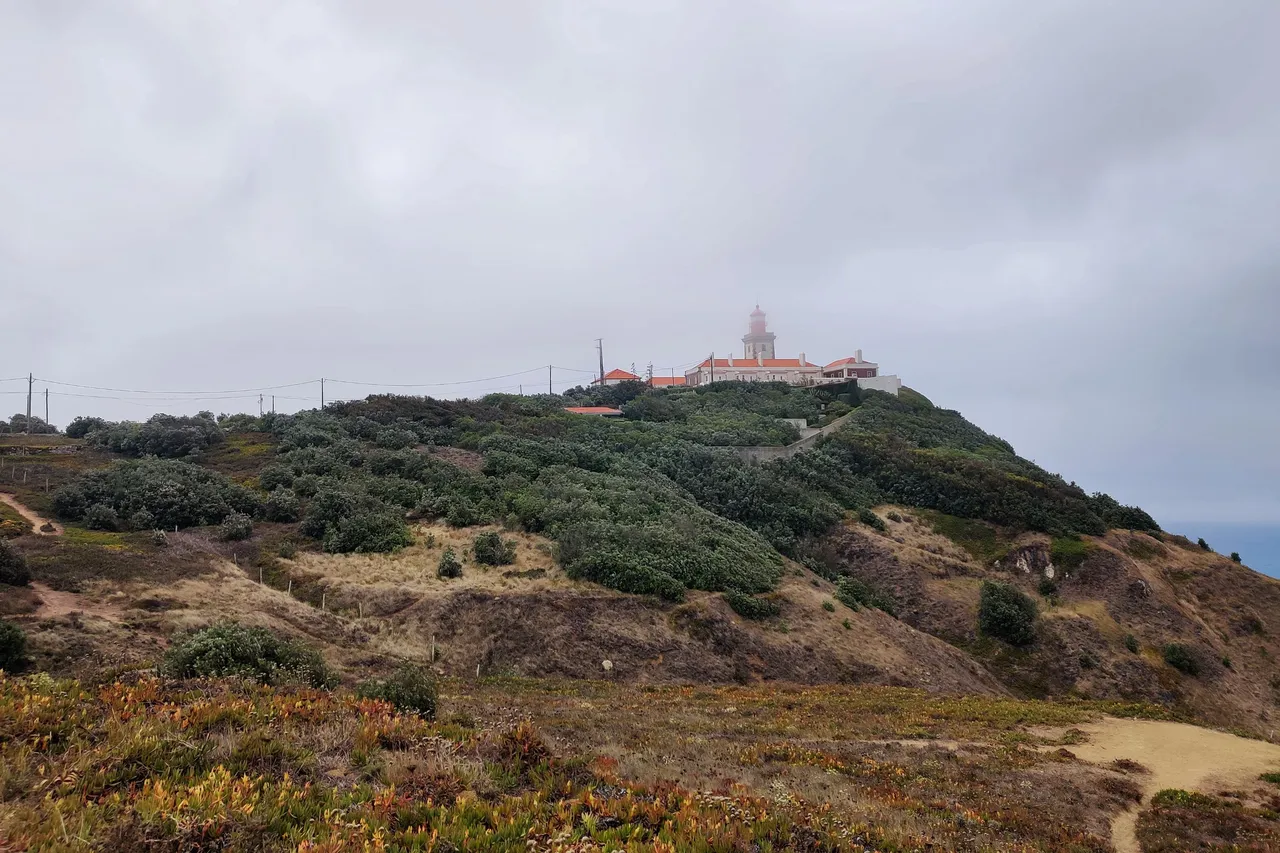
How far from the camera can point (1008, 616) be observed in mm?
31656

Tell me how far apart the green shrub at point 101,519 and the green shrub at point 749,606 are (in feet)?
81.1

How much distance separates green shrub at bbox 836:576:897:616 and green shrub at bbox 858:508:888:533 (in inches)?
226

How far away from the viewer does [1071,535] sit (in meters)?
37.2

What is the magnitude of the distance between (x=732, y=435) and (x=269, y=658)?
4439 cm

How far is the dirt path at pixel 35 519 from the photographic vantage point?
2266 cm

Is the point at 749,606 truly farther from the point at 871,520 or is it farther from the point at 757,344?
the point at 757,344

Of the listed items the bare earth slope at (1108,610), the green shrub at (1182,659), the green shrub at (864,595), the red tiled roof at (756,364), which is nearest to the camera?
the bare earth slope at (1108,610)

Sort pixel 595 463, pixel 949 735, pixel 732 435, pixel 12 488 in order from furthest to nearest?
1. pixel 732 435
2. pixel 595 463
3. pixel 12 488
4. pixel 949 735

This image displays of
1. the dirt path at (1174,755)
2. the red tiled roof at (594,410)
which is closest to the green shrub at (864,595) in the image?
the dirt path at (1174,755)

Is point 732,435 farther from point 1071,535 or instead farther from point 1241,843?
point 1241,843

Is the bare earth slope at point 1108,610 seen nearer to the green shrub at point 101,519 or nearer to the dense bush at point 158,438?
the green shrub at point 101,519

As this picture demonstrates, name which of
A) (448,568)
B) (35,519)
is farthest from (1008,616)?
(35,519)

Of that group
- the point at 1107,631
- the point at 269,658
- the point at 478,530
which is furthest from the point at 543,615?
the point at 1107,631

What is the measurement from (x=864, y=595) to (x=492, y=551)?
19.6 metres
